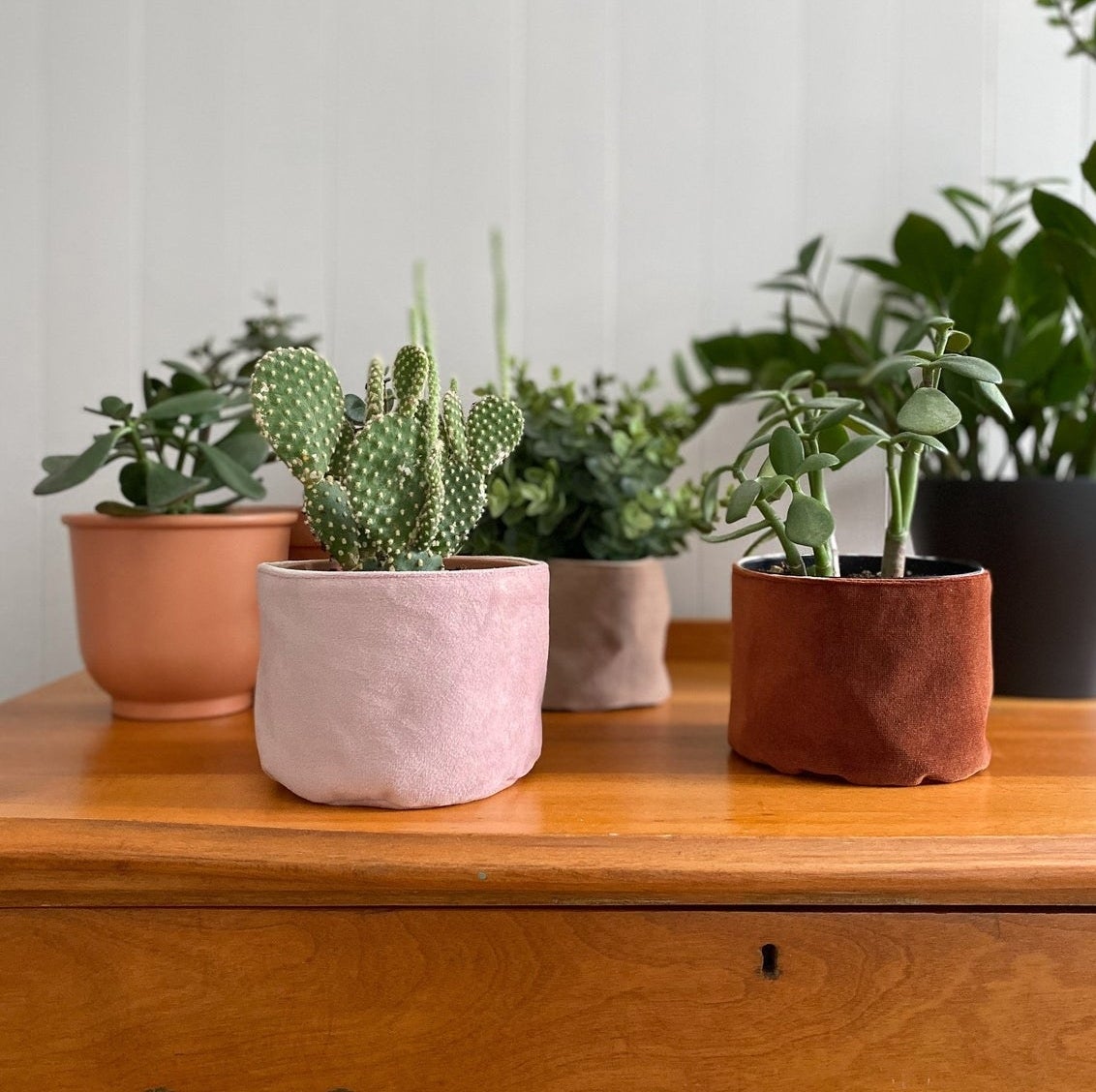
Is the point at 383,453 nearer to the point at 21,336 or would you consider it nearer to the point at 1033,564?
the point at 1033,564

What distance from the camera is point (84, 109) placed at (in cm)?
104

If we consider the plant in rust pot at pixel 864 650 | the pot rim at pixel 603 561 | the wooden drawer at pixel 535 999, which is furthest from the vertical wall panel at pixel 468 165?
the wooden drawer at pixel 535 999

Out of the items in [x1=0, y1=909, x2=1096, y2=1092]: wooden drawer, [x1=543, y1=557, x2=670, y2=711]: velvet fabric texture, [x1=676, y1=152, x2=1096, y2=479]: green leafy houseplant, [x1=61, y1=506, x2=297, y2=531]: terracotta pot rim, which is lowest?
[x1=0, y1=909, x2=1096, y2=1092]: wooden drawer

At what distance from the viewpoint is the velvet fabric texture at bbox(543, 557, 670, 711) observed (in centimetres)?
76

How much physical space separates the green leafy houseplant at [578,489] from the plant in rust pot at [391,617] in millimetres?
188

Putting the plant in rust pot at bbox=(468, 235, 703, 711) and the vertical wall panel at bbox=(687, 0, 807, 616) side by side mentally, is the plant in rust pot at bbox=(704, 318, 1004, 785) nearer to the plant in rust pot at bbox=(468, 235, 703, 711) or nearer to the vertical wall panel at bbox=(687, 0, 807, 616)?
the plant in rust pot at bbox=(468, 235, 703, 711)

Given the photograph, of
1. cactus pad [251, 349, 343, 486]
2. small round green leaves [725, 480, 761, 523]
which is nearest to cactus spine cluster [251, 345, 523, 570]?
cactus pad [251, 349, 343, 486]

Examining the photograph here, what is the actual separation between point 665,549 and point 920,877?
0.39 meters

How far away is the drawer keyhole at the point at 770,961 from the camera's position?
0.49 m

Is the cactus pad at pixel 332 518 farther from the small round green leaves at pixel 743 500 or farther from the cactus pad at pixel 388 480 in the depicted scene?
the small round green leaves at pixel 743 500

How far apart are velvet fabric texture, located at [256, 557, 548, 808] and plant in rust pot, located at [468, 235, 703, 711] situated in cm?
22

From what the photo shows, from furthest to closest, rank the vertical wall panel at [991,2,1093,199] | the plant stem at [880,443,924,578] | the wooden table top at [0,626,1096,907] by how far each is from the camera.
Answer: the vertical wall panel at [991,2,1093,199] < the plant stem at [880,443,924,578] < the wooden table top at [0,626,1096,907]

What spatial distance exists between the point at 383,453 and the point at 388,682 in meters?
0.13

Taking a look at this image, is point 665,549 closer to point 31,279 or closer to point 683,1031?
point 683,1031
